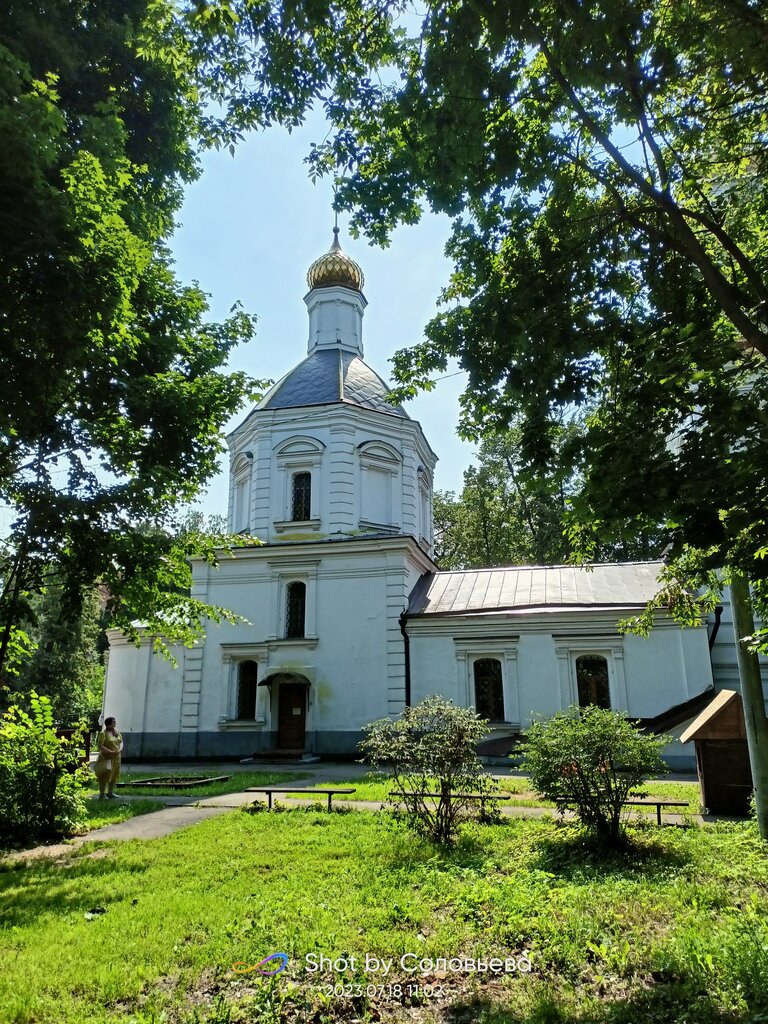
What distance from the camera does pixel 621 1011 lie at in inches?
146

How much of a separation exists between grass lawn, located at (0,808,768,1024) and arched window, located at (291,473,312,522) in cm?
1518

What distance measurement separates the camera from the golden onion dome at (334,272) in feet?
88.3

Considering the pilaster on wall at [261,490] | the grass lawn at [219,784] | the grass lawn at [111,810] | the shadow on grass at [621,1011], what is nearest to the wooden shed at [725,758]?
the shadow on grass at [621,1011]

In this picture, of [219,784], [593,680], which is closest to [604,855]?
[219,784]

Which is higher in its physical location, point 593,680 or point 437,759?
point 593,680

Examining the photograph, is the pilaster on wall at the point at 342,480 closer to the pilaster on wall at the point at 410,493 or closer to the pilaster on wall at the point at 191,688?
the pilaster on wall at the point at 410,493

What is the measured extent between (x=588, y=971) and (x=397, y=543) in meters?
16.4

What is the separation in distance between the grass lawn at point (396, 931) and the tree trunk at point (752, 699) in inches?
24.4

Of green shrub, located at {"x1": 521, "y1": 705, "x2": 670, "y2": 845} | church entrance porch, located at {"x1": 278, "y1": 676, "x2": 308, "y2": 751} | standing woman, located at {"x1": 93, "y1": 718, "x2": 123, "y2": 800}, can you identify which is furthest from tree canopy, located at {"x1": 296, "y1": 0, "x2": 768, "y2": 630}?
church entrance porch, located at {"x1": 278, "y1": 676, "x2": 308, "y2": 751}

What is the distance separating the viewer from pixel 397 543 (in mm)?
20516

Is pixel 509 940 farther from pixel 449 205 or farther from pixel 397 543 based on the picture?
pixel 397 543

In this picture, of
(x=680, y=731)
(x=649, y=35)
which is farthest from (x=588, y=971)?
(x=680, y=731)

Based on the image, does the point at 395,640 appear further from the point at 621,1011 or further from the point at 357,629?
the point at 621,1011

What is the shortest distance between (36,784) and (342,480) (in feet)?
47.2
